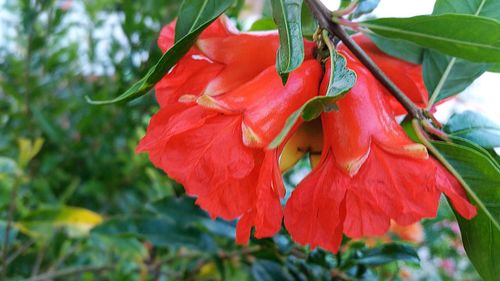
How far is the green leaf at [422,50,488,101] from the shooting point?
649mm

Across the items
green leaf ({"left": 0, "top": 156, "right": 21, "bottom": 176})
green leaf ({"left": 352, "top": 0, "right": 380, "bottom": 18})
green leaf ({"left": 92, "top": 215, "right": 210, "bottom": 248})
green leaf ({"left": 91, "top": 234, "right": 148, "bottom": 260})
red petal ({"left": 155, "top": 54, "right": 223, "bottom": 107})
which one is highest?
green leaf ({"left": 352, "top": 0, "right": 380, "bottom": 18})

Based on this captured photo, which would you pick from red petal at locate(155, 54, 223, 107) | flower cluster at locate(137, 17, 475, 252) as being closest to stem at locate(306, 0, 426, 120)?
flower cluster at locate(137, 17, 475, 252)

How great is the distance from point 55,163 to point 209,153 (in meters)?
1.01

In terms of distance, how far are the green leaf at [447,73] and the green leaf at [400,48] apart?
0.01m

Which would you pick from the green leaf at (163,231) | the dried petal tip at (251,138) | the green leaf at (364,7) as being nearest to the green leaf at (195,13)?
the dried petal tip at (251,138)

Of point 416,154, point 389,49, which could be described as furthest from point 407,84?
point 416,154

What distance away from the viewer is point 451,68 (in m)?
0.68

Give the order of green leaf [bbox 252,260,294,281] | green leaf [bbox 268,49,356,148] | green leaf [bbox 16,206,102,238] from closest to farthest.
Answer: green leaf [bbox 268,49,356,148] → green leaf [bbox 252,260,294,281] → green leaf [bbox 16,206,102,238]

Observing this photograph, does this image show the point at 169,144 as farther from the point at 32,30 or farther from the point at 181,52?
the point at 32,30

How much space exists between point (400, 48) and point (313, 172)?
0.70 feet

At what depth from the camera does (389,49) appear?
64 cm

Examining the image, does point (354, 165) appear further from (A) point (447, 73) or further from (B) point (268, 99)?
(A) point (447, 73)

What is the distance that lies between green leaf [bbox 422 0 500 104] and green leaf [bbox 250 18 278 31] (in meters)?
0.19

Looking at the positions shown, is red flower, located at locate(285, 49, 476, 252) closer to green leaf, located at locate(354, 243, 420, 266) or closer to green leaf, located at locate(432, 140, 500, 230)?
green leaf, located at locate(432, 140, 500, 230)
